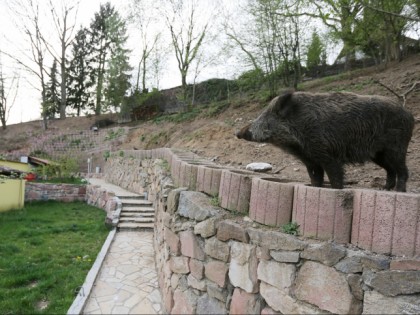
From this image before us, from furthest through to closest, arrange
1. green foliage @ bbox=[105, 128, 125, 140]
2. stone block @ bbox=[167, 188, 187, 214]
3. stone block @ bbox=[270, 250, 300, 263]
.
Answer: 1. green foliage @ bbox=[105, 128, 125, 140]
2. stone block @ bbox=[167, 188, 187, 214]
3. stone block @ bbox=[270, 250, 300, 263]

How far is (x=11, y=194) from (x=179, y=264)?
35.4ft

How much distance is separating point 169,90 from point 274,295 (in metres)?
23.0

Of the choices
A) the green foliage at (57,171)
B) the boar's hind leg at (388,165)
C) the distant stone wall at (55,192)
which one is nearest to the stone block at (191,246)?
the boar's hind leg at (388,165)

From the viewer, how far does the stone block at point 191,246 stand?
2.78 m

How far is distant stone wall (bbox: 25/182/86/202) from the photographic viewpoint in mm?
12978

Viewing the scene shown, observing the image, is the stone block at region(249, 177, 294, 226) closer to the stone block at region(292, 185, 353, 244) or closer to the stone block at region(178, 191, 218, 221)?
the stone block at region(292, 185, 353, 244)

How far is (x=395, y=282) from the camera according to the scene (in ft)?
4.89

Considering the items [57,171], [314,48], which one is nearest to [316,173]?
[314,48]

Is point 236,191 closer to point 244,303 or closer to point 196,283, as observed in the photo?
point 244,303

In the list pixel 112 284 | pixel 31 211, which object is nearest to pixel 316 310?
pixel 112 284

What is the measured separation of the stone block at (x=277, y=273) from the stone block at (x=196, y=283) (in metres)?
0.78

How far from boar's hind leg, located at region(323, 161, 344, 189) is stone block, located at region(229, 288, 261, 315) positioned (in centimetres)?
108

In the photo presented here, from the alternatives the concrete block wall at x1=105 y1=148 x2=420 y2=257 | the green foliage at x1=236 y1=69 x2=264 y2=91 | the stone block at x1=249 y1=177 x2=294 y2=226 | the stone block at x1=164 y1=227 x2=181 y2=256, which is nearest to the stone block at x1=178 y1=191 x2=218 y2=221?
the concrete block wall at x1=105 y1=148 x2=420 y2=257

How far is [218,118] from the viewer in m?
12.3
